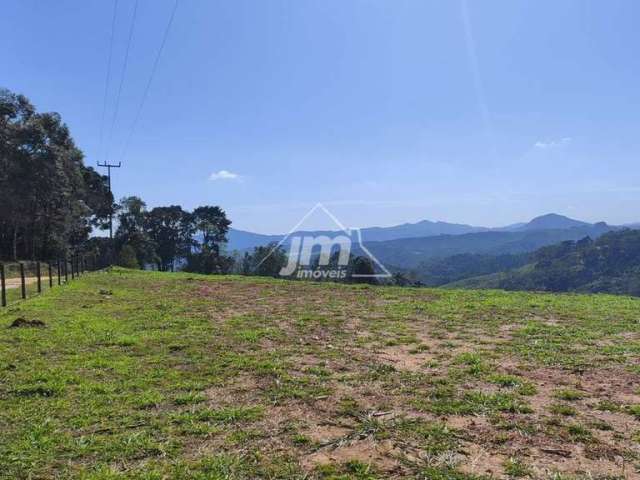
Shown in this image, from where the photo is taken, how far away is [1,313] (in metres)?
8.34

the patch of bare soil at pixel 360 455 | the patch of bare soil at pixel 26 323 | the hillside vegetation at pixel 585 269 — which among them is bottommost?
the hillside vegetation at pixel 585 269

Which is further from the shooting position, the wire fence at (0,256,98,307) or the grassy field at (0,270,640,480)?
the wire fence at (0,256,98,307)

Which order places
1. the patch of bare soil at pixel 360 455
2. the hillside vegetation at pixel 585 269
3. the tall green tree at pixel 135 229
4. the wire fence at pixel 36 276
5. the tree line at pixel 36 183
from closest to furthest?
the patch of bare soil at pixel 360 455 → the wire fence at pixel 36 276 → the tree line at pixel 36 183 → the tall green tree at pixel 135 229 → the hillside vegetation at pixel 585 269

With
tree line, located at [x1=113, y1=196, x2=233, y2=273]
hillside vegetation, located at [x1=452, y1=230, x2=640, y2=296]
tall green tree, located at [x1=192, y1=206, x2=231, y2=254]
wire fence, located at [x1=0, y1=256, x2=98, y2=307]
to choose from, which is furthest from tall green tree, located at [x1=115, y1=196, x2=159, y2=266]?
hillside vegetation, located at [x1=452, y1=230, x2=640, y2=296]

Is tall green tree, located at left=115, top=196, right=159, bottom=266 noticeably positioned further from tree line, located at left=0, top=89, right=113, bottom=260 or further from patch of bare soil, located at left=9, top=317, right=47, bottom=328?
patch of bare soil, located at left=9, top=317, right=47, bottom=328

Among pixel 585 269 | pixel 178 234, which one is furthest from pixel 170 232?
pixel 585 269

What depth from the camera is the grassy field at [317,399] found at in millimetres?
2752

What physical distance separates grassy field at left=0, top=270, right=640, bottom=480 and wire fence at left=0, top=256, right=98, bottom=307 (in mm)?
4328

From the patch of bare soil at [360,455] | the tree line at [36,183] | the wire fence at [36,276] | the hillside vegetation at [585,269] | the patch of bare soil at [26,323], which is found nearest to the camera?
the patch of bare soil at [360,455]

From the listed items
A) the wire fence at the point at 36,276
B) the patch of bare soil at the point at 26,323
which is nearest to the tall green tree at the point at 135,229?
the wire fence at the point at 36,276

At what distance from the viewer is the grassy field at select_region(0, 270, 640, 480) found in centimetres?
275

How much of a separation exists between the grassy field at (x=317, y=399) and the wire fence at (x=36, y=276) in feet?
14.2

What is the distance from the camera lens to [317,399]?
390 cm

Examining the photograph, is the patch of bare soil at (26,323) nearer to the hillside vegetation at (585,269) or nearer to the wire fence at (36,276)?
the wire fence at (36,276)
